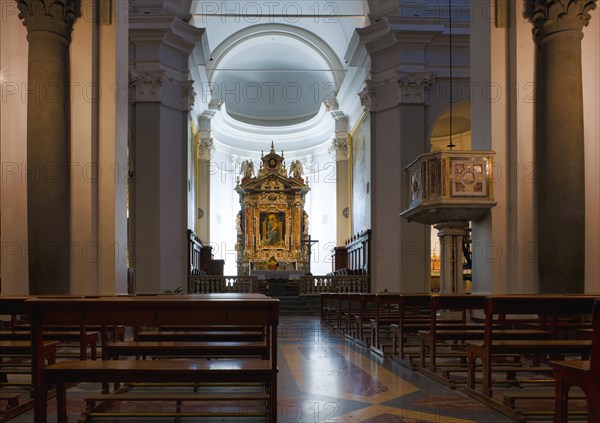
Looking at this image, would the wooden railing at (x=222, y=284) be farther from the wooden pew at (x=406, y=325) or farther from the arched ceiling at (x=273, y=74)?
the wooden pew at (x=406, y=325)

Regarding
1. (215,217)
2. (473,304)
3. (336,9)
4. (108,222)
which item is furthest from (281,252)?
(473,304)

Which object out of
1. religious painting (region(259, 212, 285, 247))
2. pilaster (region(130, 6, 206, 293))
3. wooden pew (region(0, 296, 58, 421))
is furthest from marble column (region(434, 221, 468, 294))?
religious painting (region(259, 212, 285, 247))

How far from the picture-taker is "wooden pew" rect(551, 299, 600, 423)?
279 centimetres

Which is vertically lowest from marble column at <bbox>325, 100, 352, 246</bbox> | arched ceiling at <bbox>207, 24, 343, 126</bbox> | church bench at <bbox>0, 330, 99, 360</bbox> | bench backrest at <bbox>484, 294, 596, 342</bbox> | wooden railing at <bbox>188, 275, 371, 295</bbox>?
wooden railing at <bbox>188, 275, 371, 295</bbox>

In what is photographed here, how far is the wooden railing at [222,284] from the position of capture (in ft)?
53.5

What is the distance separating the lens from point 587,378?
112 inches

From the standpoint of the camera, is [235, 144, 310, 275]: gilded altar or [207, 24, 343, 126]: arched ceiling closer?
[207, 24, 343, 126]: arched ceiling

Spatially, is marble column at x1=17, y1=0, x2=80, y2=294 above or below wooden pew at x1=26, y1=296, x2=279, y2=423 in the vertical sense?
above

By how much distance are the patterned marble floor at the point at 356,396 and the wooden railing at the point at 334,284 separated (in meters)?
9.52

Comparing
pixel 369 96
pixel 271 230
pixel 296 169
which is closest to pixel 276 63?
pixel 296 169

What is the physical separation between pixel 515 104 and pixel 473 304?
3722mm

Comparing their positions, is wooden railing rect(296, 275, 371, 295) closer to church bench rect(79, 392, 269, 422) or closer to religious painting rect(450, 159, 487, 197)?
religious painting rect(450, 159, 487, 197)

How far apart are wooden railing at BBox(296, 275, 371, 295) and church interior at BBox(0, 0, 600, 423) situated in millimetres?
63

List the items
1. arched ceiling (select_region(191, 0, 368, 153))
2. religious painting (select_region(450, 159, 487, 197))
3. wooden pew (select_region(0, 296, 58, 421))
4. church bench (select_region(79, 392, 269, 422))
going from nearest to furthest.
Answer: church bench (select_region(79, 392, 269, 422)), wooden pew (select_region(0, 296, 58, 421)), religious painting (select_region(450, 159, 487, 197)), arched ceiling (select_region(191, 0, 368, 153))
